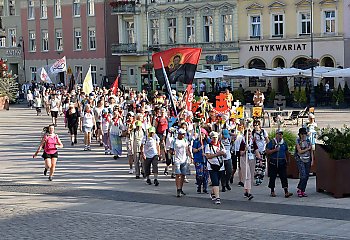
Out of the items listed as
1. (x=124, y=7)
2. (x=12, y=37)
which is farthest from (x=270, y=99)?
(x=12, y=37)

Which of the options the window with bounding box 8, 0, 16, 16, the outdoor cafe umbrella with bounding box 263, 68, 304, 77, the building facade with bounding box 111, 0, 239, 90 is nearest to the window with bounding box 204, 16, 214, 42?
the building facade with bounding box 111, 0, 239, 90

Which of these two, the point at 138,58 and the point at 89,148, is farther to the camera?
the point at 138,58

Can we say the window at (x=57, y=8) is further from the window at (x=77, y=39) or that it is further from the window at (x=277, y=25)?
the window at (x=277, y=25)

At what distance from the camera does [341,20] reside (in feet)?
171

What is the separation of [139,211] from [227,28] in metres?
42.1

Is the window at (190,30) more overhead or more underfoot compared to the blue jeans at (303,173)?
more overhead

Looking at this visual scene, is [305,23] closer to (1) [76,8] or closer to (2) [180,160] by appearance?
(1) [76,8]

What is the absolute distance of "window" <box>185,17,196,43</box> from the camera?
59.9 meters

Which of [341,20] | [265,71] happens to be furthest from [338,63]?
[265,71]

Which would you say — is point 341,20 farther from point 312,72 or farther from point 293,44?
point 312,72

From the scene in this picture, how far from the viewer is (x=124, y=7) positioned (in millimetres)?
62656

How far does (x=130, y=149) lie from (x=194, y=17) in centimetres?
3851

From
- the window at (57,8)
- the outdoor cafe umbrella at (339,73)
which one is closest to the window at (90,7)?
the window at (57,8)

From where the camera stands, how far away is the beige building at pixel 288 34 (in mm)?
52656
